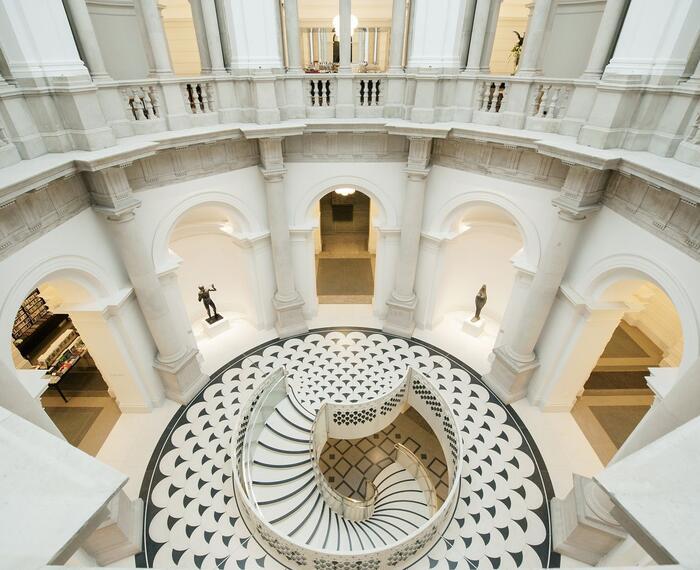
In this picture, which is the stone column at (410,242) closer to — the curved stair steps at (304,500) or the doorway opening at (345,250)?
the doorway opening at (345,250)

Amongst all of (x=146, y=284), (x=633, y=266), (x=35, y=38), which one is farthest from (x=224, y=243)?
(x=633, y=266)

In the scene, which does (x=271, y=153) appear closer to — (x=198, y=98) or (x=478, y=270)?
(x=198, y=98)

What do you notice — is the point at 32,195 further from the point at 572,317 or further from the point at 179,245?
the point at 572,317

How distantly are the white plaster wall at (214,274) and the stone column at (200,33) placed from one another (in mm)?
4746

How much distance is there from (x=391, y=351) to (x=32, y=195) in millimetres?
8905

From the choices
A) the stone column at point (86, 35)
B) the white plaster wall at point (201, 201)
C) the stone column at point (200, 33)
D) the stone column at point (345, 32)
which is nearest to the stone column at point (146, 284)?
the white plaster wall at point (201, 201)

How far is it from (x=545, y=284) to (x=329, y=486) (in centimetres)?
645

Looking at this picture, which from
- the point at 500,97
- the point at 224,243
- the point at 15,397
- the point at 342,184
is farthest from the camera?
the point at 224,243

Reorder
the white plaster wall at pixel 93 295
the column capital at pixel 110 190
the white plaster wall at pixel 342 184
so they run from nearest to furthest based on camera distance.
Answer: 1. the white plaster wall at pixel 93 295
2. the column capital at pixel 110 190
3. the white plaster wall at pixel 342 184

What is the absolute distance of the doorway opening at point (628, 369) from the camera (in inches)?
368

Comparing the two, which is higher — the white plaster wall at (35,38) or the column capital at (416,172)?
the white plaster wall at (35,38)

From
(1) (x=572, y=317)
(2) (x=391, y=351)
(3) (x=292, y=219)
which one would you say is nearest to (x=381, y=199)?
(3) (x=292, y=219)

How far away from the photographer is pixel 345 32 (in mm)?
8883

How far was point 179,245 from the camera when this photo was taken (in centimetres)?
1184
